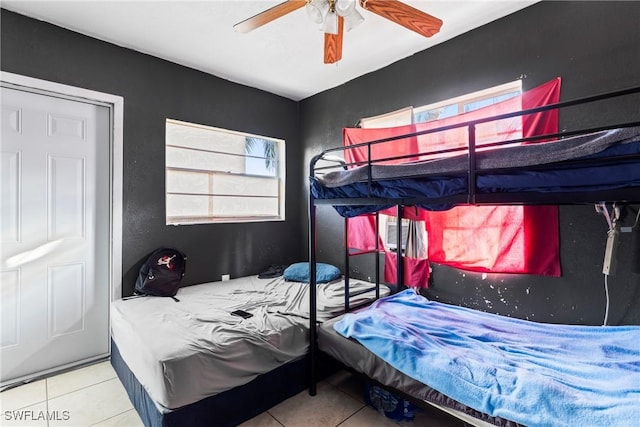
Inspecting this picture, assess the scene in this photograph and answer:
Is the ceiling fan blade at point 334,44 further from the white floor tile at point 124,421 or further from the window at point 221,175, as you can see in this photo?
the white floor tile at point 124,421

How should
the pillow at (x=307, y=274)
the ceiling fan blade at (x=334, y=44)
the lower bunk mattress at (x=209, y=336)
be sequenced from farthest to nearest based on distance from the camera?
1. the pillow at (x=307, y=274)
2. the ceiling fan blade at (x=334, y=44)
3. the lower bunk mattress at (x=209, y=336)

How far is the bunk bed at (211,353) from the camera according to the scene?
160cm

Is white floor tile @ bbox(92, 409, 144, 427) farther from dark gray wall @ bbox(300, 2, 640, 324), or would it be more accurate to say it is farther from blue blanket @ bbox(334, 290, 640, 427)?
dark gray wall @ bbox(300, 2, 640, 324)

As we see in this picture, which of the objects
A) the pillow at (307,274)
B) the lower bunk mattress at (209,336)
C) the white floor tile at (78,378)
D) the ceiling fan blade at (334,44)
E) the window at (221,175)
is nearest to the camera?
the lower bunk mattress at (209,336)

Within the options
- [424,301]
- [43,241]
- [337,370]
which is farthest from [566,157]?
[43,241]

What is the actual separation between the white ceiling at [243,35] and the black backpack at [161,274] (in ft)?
6.13

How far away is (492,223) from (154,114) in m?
3.09

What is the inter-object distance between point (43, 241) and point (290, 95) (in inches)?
114

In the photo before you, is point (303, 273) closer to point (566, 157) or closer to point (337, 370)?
point (337, 370)

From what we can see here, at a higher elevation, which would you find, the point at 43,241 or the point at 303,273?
the point at 43,241

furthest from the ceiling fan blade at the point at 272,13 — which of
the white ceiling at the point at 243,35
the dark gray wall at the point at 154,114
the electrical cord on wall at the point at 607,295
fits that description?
the electrical cord on wall at the point at 607,295

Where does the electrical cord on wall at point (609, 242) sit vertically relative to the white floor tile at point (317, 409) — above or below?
above

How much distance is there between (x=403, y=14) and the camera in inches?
67.7

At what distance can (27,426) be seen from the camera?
1.79m
